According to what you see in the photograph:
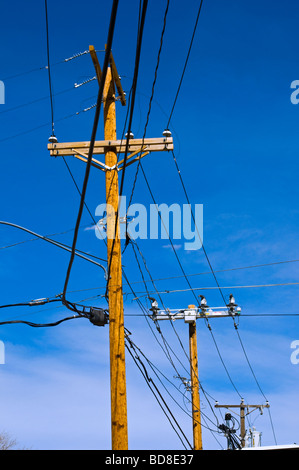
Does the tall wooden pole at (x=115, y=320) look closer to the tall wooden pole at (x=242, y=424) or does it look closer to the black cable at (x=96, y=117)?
the black cable at (x=96, y=117)

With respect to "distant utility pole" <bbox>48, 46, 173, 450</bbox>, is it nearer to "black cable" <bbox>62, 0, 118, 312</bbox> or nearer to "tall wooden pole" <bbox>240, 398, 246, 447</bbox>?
"black cable" <bbox>62, 0, 118, 312</bbox>

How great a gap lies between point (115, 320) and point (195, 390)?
11406 mm

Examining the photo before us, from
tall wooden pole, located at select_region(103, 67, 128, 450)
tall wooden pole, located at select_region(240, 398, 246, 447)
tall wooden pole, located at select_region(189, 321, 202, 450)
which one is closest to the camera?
tall wooden pole, located at select_region(103, 67, 128, 450)

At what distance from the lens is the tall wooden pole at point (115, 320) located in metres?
10.0

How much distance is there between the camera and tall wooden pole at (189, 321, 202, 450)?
20172 mm

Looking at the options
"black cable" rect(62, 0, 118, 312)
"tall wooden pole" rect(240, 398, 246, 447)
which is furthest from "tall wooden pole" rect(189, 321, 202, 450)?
"black cable" rect(62, 0, 118, 312)

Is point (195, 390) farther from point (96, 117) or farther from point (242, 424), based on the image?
point (96, 117)

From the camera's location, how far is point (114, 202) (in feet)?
37.6

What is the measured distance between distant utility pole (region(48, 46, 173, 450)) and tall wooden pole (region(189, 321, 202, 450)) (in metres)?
10.9

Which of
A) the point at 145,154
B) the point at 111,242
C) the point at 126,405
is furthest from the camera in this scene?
the point at 145,154
